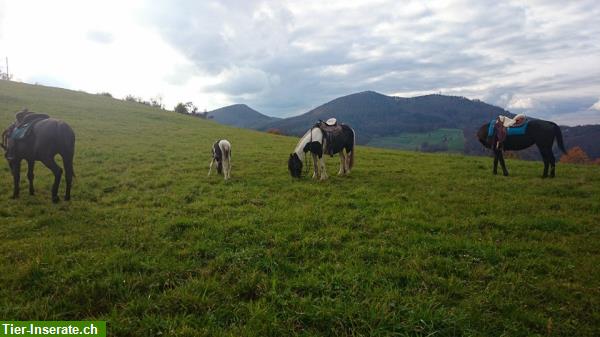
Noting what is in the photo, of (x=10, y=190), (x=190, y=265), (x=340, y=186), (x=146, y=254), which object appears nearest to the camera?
(x=190, y=265)

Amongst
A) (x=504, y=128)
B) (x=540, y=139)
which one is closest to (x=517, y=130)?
(x=504, y=128)

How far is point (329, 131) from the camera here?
12.5 meters

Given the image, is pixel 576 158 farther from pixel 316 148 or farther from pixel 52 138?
pixel 52 138

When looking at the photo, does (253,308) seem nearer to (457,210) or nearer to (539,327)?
(539,327)

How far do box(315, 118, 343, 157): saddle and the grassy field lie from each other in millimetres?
2503

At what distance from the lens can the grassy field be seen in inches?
150

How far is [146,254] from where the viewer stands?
5430 mm

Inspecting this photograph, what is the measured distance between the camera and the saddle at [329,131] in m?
12.4

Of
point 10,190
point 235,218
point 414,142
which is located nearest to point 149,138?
point 10,190

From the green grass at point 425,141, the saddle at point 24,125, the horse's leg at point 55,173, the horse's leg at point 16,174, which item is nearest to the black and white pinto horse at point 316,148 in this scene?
the horse's leg at point 55,173

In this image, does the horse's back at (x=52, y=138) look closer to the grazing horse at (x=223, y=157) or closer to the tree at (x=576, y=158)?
the grazing horse at (x=223, y=157)

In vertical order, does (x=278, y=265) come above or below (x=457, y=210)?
below

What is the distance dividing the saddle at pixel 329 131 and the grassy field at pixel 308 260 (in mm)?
2503

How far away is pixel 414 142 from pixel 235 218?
588ft
